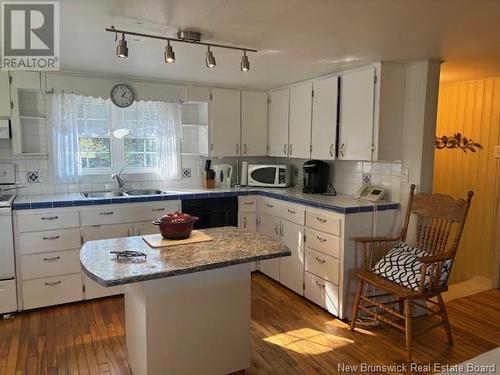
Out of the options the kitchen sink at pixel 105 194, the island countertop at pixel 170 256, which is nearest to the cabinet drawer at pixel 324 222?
the island countertop at pixel 170 256

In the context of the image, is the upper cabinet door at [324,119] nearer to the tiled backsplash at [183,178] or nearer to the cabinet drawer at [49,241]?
the tiled backsplash at [183,178]

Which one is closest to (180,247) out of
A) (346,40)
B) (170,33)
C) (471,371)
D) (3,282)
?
(170,33)

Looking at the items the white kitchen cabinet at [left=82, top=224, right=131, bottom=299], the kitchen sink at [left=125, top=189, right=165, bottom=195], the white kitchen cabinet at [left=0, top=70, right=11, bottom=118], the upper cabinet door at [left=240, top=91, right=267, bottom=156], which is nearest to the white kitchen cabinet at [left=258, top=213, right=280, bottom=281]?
the upper cabinet door at [left=240, top=91, right=267, bottom=156]

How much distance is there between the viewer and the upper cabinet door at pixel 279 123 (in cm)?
413

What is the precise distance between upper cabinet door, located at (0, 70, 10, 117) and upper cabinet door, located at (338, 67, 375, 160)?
117 inches

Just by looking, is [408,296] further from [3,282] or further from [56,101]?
[56,101]

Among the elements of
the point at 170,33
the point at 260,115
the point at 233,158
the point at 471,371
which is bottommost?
the point at 471,371

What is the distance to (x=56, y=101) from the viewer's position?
347 cm

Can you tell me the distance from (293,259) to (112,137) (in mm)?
2266

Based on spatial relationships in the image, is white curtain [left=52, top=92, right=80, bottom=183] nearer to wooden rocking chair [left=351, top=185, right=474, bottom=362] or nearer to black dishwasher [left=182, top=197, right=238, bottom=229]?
black dishwasher [left=182, top=197, right=238, bottom=229]

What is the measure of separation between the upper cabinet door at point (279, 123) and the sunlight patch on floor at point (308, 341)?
204cm

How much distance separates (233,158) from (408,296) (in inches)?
107

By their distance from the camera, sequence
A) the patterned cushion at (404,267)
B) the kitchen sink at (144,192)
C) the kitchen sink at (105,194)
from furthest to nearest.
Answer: the kitchen sink at (144,192)
the kitchen sink at (105,194)
the patterned cushion at (404,267)

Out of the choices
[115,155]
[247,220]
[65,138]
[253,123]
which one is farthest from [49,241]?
[253,123]
